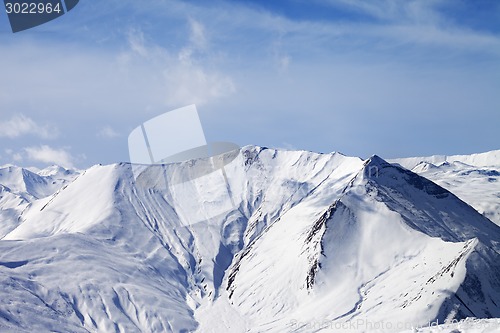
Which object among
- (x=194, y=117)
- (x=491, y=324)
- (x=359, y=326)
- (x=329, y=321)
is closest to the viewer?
(x=491, y=324)

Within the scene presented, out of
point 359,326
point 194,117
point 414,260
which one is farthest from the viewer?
point 414,260

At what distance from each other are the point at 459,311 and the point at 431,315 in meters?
8.14

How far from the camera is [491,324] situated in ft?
142

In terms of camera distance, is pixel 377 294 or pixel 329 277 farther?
pixel 329 277

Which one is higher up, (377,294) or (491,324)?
(491,324)

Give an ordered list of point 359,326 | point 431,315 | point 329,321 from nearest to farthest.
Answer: point 431,315 → point 359,326 → point 329,321

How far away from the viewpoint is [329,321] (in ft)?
578

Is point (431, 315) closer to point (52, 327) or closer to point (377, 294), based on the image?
point (377, 294)

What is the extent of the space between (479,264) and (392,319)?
3018cm

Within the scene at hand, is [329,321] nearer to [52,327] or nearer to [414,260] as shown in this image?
[414,260]

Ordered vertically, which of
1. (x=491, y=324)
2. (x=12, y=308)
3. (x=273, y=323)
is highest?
(x=491, y=324)

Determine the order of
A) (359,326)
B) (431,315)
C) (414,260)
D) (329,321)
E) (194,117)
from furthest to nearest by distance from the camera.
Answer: (414,260), (329,321), (359,326), (431,315), (194,117)

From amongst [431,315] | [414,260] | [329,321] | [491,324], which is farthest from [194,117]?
[414,260]

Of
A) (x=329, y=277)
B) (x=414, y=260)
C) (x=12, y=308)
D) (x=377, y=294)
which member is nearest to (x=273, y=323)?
(x=329, y=277)
